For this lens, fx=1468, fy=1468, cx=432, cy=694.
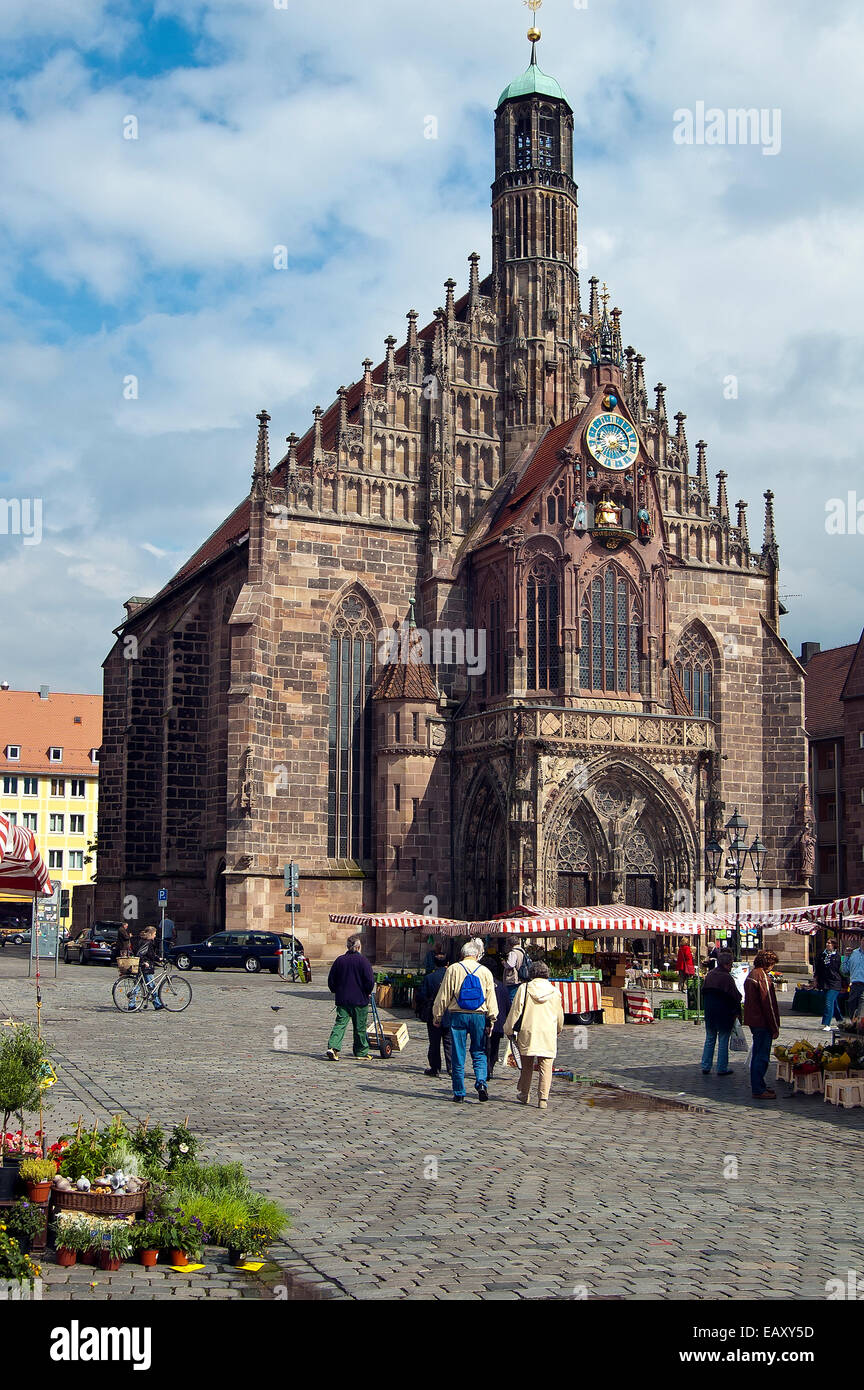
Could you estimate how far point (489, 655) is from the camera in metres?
44.0

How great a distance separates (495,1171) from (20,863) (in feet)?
23.2

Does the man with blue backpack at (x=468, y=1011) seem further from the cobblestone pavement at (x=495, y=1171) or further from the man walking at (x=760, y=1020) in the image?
the man walking at (x=760, y=1020)

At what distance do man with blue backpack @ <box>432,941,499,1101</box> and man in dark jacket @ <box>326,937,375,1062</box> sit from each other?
1.75m

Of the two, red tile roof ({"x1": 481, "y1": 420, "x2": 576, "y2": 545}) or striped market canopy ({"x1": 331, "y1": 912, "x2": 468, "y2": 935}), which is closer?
striped market canopy ({"x1": 331, "y1": 912, "x2": 468, "y2": 935})

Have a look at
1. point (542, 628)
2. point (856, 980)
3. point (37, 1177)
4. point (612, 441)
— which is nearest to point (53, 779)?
point (542, 628)

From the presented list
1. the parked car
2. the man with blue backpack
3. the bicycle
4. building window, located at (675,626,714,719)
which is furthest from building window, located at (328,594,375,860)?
the man with blue backpack

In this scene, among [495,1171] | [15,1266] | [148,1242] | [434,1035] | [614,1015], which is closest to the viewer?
[15,1266]

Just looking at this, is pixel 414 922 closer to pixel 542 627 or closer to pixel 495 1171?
pixel 542 627

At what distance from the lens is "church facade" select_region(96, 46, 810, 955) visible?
41406mm

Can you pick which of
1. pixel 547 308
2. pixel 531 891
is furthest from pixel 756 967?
pixel 547 308

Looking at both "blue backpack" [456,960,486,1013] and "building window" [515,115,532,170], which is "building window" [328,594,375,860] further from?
"blue backpack" [456,960,486,1013]

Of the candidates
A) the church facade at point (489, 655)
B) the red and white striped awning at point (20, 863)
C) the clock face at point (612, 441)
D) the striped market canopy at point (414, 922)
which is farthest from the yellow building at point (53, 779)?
the red and white striped awning at point (20, 863)

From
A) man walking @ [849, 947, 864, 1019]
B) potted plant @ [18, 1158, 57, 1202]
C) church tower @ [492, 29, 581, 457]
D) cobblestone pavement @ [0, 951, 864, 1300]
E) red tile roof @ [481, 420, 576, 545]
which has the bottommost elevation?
cobblestone pavement @ [0, 951, 864, 1300]

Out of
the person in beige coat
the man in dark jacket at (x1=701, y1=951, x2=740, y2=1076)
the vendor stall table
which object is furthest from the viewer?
the vendor stall table
